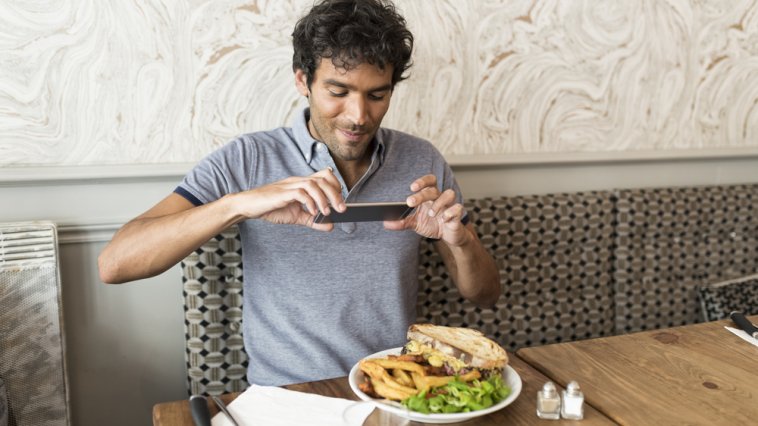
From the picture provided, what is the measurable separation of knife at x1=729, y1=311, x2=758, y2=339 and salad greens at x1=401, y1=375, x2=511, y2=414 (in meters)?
0.73

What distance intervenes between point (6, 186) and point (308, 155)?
2.65 feet

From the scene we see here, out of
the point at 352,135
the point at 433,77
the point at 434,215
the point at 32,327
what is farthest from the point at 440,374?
the point at 433,77

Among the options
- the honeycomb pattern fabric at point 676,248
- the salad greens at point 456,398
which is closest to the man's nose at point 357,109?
the salad greens at point 456,398

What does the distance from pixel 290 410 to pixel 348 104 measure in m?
0.75

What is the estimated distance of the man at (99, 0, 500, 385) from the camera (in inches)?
63.0

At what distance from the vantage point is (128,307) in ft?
6.53

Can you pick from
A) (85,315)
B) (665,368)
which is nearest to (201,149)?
(85,315)

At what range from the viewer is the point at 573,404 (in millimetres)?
1156

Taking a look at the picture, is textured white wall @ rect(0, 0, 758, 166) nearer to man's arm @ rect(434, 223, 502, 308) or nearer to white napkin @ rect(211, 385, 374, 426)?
man's arm @ rect(434, 223, 502, 308)

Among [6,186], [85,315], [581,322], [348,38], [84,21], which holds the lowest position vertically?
[581,322]

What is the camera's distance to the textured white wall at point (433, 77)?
1.82m

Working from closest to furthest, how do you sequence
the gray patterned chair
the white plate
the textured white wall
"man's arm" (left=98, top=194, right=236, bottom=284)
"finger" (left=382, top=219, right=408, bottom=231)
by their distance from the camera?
the white plate < "man's arm" (left=98, top=194, right=236, bottom=284) < "finger" (left=382, top=219, right=408, bottom=231) < the textured white wall < the gray patterned chair

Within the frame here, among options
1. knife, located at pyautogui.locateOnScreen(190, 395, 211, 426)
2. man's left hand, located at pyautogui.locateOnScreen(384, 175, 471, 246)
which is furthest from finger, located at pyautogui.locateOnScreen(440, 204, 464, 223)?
knife, located at pyautogui.locateOnScreen(190, 395, 211, 426)

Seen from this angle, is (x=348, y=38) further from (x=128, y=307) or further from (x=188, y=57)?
(x=128, y=307)
